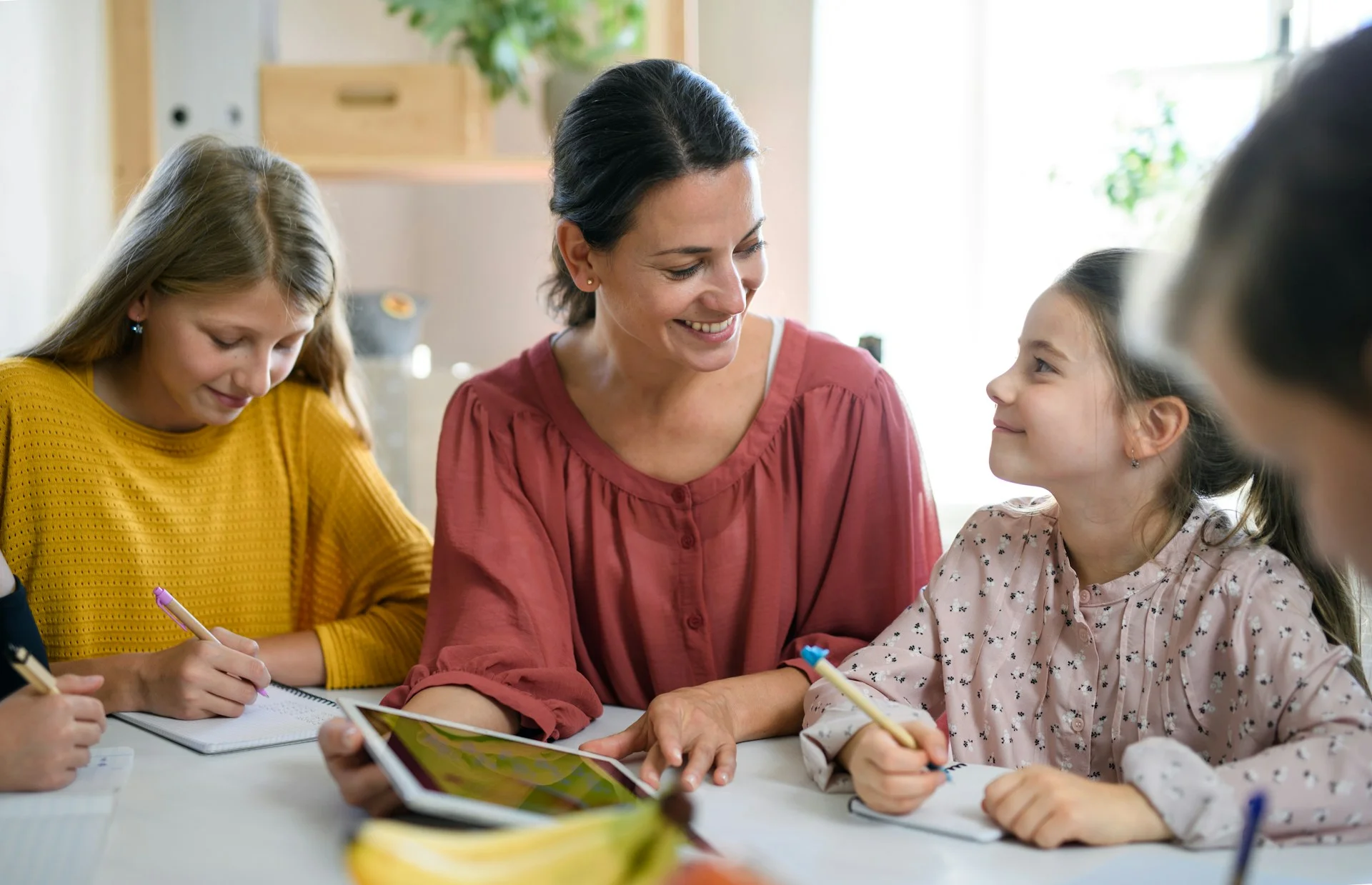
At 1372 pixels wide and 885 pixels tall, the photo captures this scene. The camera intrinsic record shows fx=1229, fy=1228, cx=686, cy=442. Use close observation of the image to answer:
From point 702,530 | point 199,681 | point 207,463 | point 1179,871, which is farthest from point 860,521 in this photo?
A: point 207,463

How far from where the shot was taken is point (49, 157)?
188 cm

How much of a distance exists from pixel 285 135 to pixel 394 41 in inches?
25.8

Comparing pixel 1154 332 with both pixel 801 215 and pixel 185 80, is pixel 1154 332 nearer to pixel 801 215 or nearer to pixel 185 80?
pixel 801 215

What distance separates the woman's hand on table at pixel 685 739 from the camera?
2.94ft

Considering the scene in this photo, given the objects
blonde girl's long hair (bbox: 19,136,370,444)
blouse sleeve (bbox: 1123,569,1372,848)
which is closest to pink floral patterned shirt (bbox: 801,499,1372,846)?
blouse sleeve (bbox: 1123,569,1372,848)

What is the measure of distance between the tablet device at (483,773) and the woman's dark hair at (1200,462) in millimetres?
490

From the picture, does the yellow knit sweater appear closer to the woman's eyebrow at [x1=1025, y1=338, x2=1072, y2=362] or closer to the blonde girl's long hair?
the blonde girl's long hair

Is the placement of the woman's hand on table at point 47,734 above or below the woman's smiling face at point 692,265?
below

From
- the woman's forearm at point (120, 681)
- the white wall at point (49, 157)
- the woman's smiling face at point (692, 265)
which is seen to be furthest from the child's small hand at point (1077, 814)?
the white wall at point (49, 157)

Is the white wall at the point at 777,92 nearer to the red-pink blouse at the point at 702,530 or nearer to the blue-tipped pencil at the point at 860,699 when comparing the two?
the red-pink blouse at the point at 702,530

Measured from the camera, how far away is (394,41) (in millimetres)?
2713

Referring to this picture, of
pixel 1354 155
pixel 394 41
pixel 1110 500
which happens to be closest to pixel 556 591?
pixel 1110 500

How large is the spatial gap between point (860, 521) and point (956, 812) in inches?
16.1

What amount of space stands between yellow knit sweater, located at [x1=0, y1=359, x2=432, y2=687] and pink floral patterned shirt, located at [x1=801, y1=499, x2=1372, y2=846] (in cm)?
55
